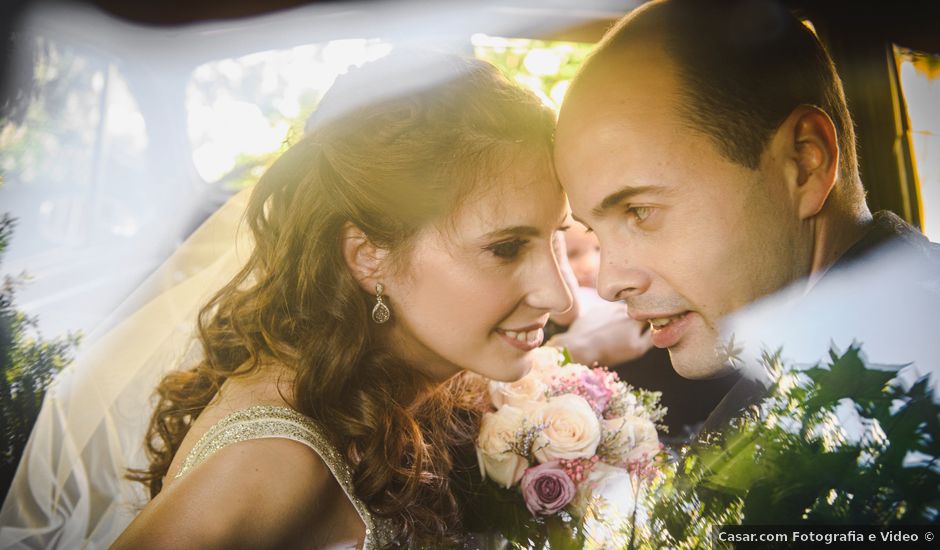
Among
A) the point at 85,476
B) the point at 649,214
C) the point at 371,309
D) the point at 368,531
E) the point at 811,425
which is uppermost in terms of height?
the point at 649,214

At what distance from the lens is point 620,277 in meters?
1.32

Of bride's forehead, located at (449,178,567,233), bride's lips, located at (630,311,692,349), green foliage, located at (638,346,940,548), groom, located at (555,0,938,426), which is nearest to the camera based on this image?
green foliage, located at (638,346,940,548)

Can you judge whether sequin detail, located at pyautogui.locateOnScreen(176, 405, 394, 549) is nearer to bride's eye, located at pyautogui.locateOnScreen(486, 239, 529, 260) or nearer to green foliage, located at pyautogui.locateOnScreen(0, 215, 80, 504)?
bride's eye, located at pyautogui.locateOnScreen(486, 239, 529, 260)

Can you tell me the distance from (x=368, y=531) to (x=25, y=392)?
108 cm

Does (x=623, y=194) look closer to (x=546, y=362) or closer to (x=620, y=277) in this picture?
(x=620, y=277)

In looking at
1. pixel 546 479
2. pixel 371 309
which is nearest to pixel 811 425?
pixel 546 479

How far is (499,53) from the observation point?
5.63ft

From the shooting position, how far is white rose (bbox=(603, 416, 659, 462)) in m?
1.50

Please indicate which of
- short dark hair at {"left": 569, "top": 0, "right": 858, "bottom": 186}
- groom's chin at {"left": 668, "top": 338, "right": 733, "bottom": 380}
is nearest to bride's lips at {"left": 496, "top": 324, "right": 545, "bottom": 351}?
groom's chin at {"left": 668, "top": 338, "right": 733, "bottom": 380}

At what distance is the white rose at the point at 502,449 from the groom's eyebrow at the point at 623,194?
22.8 inches

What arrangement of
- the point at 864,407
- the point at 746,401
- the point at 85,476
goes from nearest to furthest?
the point at 864,407, the point at 746,401, the point at 85,476

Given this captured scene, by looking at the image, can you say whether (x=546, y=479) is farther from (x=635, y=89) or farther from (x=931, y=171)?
(x=931, y=171)

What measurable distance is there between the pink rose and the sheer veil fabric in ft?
3.44

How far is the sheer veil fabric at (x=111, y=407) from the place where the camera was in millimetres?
1771
